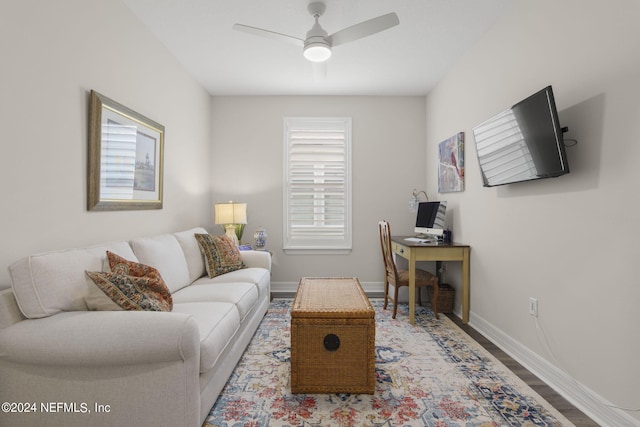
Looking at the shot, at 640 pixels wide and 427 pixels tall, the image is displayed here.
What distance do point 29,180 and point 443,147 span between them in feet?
12.4

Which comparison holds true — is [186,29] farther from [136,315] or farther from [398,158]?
[398,158]

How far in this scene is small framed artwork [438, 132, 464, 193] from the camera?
3.61 meters

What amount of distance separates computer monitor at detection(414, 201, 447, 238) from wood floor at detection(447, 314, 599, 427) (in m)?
1.15

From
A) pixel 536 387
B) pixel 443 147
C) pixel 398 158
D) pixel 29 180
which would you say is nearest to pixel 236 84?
pixel 398 158

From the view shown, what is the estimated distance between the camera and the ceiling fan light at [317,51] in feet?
8.43

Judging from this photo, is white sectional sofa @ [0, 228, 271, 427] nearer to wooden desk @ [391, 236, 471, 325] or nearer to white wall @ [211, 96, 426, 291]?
wooden desk @ [391, 236, 471, 325]

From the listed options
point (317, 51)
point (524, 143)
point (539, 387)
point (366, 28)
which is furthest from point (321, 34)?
point (539, 387)

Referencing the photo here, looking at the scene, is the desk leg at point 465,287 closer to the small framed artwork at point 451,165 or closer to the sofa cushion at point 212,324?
the small framed artwork at point 451,165

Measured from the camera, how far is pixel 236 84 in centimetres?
433

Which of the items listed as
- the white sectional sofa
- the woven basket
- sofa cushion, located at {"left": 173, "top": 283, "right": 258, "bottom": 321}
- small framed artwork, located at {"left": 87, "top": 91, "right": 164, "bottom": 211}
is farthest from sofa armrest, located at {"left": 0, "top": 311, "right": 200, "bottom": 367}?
the woven basket

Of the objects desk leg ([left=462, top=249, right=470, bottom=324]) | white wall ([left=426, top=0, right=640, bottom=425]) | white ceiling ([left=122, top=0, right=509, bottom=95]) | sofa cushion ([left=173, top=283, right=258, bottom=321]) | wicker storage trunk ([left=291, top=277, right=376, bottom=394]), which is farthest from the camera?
desk leg ([left=462, top=249, right=470, bottom=324])

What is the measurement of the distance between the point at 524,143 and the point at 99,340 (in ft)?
8.70

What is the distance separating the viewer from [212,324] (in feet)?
6.34

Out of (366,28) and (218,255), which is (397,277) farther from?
(366,28)
